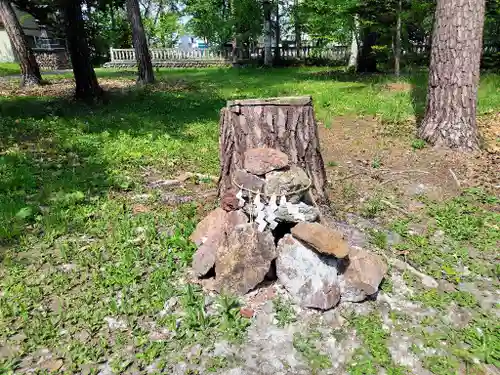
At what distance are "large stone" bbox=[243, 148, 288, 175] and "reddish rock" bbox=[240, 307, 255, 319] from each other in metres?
1.02

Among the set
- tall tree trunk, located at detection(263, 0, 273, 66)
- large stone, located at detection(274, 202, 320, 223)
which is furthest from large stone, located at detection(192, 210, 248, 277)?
tall tree trunk, located at detection(263, 0, 273, 66)

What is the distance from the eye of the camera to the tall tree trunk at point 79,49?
912 centimetres

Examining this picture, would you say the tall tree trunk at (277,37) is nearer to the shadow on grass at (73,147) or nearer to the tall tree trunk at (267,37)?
the tall tree trunk at (267,37)

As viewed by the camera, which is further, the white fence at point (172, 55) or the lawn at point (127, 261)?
the white fence at point (172, 55)

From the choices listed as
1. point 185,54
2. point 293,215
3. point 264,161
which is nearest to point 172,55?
point 185,54

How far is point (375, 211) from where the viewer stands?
398 cm

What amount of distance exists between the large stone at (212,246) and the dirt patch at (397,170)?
1.58m

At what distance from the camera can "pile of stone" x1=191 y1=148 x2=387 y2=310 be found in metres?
2.58

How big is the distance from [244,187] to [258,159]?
0.26 metres

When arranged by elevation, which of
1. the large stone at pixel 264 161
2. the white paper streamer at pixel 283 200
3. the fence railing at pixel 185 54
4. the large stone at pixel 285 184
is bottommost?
the white paper streamer at pixel 283 200

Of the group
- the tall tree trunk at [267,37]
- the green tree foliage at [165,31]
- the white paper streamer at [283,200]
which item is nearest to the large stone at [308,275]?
the white paper streamer at [283,200]

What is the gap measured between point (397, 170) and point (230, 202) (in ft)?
10.1

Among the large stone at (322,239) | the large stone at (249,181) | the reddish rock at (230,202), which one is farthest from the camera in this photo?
the reddish rock at (230,202)

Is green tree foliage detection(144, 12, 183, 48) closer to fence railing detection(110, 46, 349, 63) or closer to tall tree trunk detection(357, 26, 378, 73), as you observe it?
fence railing detection(110, 46, 349, 63)
